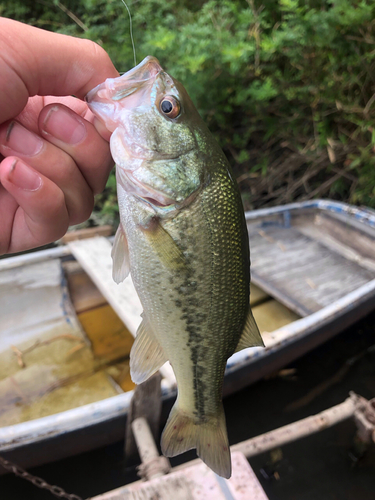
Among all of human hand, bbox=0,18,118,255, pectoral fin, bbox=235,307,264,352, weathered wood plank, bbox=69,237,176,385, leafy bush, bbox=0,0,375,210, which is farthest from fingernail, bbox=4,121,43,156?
leafy bush, bbox=0,0,375,210

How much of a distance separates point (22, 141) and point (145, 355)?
3.04 ft

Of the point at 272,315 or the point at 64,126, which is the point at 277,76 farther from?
the point at 64,126

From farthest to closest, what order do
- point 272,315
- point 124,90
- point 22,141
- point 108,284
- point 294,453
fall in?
point 272,315
point 108,284
point 294,453
point 22,141
point 124,90

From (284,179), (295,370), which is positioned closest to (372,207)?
(284,179)

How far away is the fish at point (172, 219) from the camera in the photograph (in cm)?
113

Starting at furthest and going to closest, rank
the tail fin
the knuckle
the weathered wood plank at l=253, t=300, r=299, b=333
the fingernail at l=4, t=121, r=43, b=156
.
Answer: the weathered wood plank at l=253, t=300, r=299, b=333
the knuckle
the tail fin
the fingernail at l=4, t=121, r=43, b=156

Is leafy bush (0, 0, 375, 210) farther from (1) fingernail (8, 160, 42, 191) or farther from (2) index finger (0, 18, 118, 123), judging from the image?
(1) fingernail (8, 160, 42, 191)

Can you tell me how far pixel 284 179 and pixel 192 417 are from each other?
5.80m

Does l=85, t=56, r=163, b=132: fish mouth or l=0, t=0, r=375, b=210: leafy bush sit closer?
→ l=85, t=56, r=163, b=132: fish mouth

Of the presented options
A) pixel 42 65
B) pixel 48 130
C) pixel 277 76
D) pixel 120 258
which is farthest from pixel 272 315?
pixel 277 76

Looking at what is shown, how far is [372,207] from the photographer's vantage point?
553 centimetres

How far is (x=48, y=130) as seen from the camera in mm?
1221

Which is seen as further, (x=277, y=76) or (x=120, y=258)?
(x=277, y=76)

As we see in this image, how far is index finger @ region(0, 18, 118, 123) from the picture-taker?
1.06m
